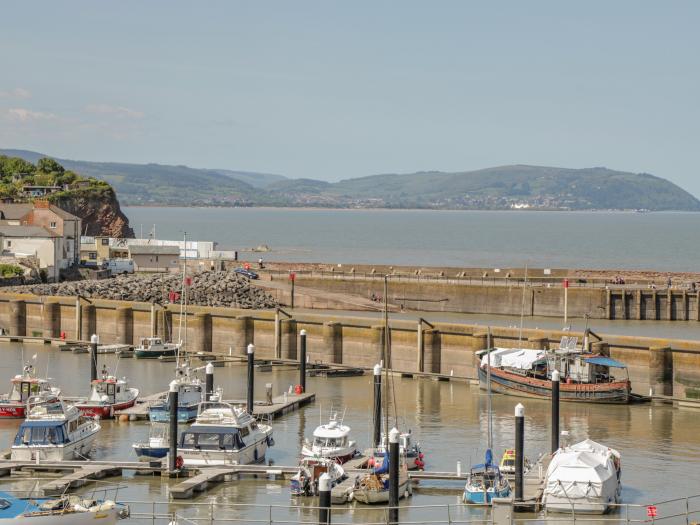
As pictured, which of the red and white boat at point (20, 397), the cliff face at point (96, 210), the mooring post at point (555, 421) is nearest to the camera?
the mooring post at point (555, 421)

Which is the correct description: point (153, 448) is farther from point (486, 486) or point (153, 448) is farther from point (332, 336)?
point (332, 336)

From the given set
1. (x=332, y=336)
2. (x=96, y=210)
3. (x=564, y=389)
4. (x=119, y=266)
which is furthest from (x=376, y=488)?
(x=96, y=210)

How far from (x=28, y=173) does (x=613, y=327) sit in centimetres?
11015

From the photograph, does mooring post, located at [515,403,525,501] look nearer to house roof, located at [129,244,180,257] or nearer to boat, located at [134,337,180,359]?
boat, located at [134,337,180,359]

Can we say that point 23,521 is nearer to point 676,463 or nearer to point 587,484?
point 587,484

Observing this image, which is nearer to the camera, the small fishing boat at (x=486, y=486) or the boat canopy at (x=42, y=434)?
the small fishing boat at (x=486, y=486)

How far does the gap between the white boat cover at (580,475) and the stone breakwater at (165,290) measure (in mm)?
57620

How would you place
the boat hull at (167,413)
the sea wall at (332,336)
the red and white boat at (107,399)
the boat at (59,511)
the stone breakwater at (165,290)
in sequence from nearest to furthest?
1. the boat at (59,511)
2. the boat hull at (167,413)
3. the red and white boat at (107,399)
4. the sea wall at (332,336)
5. the stone breakwater at (165,290)

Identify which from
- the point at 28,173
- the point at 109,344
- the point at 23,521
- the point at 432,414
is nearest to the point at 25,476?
the point at 23,521

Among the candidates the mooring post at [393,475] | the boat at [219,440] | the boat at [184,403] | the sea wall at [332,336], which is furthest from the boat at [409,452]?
the sea wall at [332,336]

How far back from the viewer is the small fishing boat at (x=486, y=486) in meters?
38.9

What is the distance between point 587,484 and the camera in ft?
126

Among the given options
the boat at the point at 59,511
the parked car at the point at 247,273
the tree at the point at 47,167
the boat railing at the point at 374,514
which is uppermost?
the tree at the point at 47,167

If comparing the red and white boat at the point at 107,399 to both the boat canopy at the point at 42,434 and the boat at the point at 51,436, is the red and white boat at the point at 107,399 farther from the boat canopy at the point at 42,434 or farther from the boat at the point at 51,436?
the boat canopy at the point at 42,434
